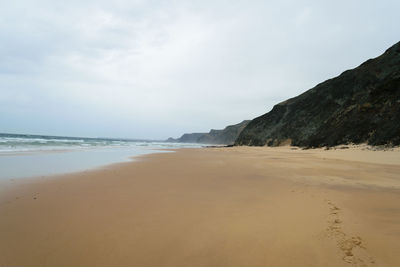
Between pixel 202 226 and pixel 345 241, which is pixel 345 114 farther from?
pixel 202 226

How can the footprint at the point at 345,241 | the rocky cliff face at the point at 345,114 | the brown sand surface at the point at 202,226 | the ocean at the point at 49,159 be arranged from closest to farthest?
the footprint at the point at 345,241
the brown sand surface at the point at 202,226
the ocean at the point at 49,159
the rocky cliff face at the point at 345,114

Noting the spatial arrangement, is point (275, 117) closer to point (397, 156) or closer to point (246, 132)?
point (246, 132)

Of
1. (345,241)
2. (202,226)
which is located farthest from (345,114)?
(202,226)

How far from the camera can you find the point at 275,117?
43.8 meters

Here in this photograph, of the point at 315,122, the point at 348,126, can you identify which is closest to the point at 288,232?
the point at 348,126

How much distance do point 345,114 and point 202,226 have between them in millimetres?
23559

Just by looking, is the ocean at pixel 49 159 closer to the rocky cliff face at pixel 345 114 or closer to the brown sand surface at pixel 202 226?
the brown sand surface at pixel 202 226

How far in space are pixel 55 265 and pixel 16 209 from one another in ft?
7.87

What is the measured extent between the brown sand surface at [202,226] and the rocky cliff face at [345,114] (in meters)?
12.8

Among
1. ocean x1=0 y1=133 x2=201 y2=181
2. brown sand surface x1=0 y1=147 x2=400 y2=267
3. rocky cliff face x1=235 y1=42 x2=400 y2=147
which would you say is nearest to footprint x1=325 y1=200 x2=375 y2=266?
brown sand surface x1=0 y1=147 x2=400 y2=267

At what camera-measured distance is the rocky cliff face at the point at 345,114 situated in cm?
1600

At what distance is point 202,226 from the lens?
3.13 m

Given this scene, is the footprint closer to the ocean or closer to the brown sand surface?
the brown sand surface

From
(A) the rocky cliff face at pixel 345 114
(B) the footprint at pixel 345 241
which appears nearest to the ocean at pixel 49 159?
(B) the footprint at pixel 345 241
